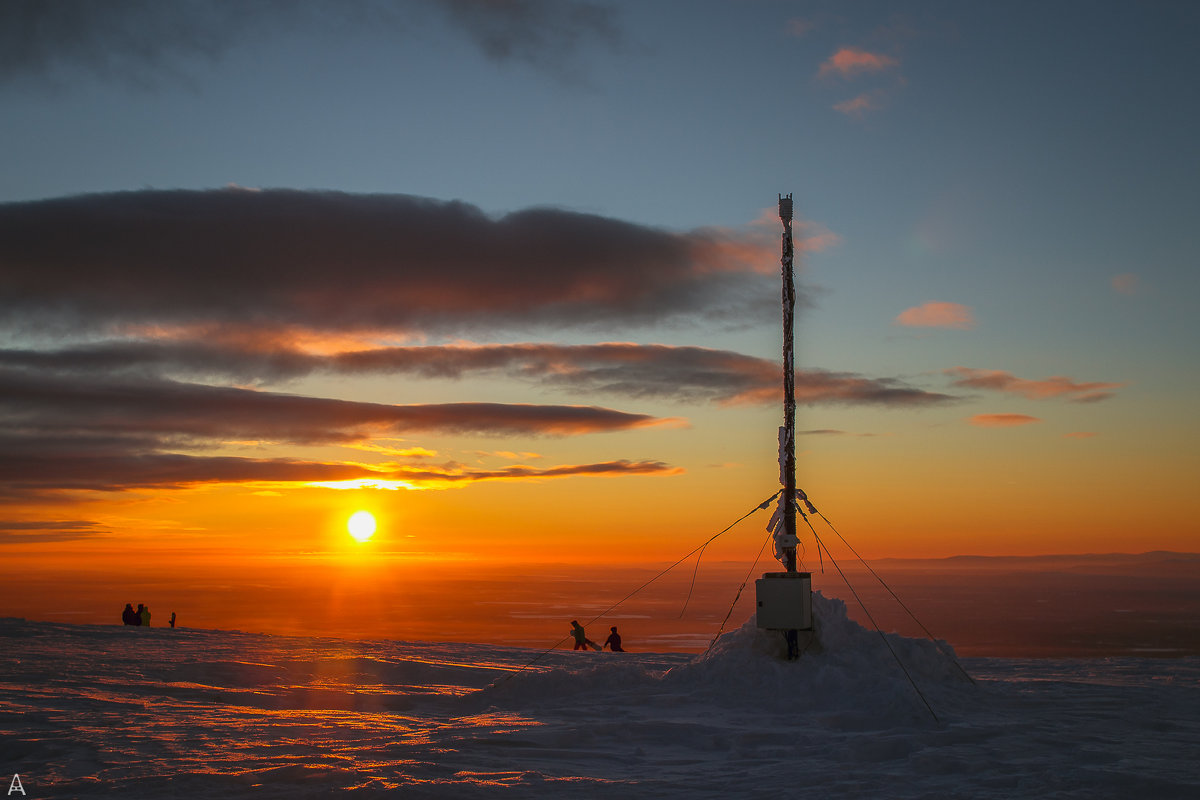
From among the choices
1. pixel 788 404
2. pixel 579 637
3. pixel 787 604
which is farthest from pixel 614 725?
pixel 579 637

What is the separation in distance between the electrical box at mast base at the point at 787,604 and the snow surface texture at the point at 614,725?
0.56 metres

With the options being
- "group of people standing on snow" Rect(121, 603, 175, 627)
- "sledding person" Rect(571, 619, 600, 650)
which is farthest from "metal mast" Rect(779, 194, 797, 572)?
"group of people standing on snow" Rect(121, 603, 175, 627)

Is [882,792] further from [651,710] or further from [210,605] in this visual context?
[210,605]

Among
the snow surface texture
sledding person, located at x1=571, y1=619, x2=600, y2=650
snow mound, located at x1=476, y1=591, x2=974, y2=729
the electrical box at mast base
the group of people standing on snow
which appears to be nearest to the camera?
the snow surface texture

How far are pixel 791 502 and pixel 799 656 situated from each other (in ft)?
10.4

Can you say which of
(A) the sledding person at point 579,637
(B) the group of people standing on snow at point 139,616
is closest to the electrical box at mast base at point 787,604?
(A) the sledding person at point 579,637

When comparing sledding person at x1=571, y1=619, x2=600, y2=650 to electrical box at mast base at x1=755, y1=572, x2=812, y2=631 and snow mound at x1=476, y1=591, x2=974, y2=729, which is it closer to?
snow mound at x1=476, y1=591, x2=974, y2=729

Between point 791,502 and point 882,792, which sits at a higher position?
point 791,502

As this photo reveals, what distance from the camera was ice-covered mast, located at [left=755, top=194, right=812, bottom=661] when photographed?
17891 millimetres

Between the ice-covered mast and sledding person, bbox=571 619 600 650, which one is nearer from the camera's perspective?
the ice-covered mast

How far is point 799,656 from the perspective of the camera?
17.8 meters

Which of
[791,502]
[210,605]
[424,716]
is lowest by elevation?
[210,605]

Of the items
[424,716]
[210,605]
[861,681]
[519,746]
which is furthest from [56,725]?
[210,605]

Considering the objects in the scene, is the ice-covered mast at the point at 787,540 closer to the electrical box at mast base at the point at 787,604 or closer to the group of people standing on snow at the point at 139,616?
the electrical box at mast base at the point at 787,604
